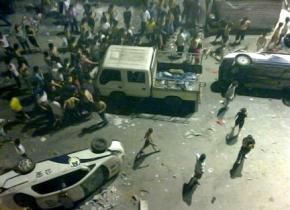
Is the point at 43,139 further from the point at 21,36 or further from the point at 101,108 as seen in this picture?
the point at 21,36

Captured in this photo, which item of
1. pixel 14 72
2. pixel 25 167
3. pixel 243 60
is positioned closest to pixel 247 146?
pixel 243 60

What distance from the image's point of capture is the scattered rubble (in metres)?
10.7

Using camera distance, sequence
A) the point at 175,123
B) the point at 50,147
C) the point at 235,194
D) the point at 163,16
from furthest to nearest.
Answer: the point at 163,16 < the point at 175,123 < the point at 50,147 < the point at 235,194

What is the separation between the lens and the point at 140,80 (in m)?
13.4

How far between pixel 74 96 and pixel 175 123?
4.02 m

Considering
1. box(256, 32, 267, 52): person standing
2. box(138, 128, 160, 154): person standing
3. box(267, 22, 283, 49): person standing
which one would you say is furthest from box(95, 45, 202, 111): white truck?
box(267, 22, 283, 49): person standing

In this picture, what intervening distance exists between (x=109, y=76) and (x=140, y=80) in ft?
4.01

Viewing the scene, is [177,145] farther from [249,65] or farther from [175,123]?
[249,65]

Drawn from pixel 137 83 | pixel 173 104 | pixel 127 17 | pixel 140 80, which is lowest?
pixel 173 104

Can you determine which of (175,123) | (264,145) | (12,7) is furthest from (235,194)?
(12,7)

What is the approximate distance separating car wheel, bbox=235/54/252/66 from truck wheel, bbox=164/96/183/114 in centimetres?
303

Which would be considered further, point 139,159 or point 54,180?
point 139,159

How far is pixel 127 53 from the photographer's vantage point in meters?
13.8

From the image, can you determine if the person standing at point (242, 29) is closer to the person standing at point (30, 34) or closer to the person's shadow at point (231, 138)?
the person's shadow at point (231, 138)
